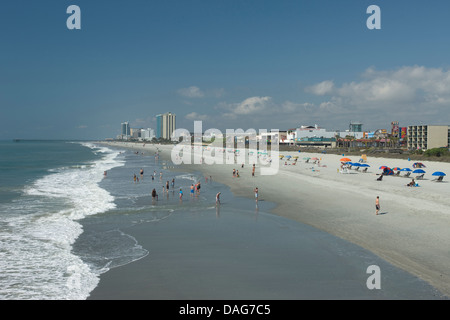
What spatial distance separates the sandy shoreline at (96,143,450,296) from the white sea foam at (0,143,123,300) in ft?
35.4

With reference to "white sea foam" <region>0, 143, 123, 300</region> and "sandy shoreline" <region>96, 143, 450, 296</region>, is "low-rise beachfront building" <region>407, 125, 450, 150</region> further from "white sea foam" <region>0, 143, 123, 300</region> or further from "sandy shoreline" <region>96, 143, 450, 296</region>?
"white sea foam" <region>0, 143, 123, 300</region>

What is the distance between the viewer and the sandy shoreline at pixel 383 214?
11.5m

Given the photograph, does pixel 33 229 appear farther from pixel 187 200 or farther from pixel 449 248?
pixel 449 248

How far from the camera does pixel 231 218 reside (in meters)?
18.9

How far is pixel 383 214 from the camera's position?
18031 millimetres

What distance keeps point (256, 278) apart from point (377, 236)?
23.0ft

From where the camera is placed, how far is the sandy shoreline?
37.8 ft

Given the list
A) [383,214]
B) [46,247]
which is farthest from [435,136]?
[46,247]

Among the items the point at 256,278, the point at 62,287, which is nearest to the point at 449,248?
the point at 256,278

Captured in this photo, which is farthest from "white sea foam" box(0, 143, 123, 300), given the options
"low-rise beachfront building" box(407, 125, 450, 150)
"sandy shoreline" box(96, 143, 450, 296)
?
"low-rise beachfront building" box(407, 125, 450, 150)

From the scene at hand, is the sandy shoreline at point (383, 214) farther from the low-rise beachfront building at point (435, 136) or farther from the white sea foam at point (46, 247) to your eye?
the low-rise beachfront building at point (435, 136)

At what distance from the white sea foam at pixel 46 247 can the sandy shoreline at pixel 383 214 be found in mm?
10798

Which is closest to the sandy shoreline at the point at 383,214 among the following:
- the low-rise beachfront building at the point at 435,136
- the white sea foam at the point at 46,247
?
the white sea foam at the point at 46,247
